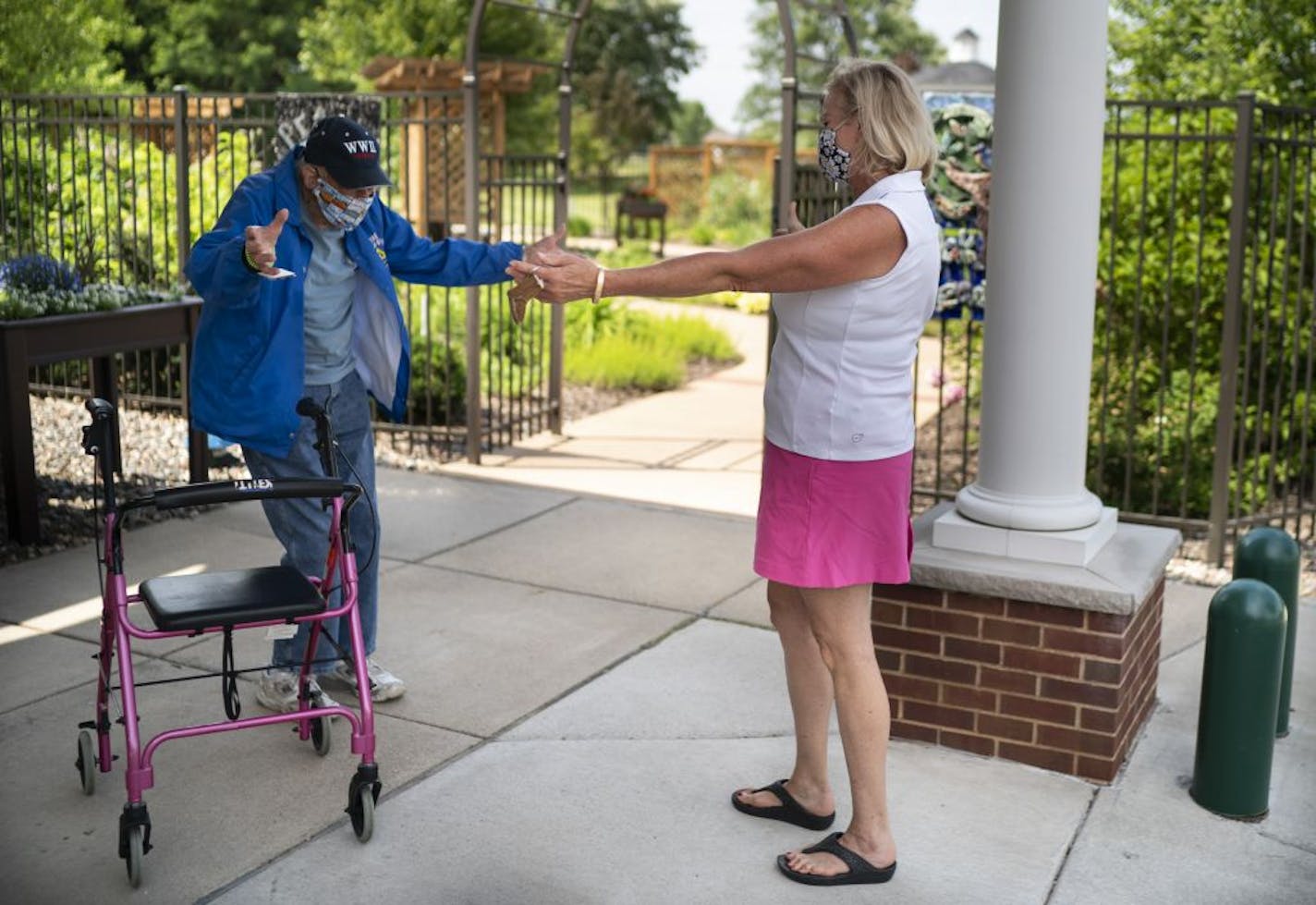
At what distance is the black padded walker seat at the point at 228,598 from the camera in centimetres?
346

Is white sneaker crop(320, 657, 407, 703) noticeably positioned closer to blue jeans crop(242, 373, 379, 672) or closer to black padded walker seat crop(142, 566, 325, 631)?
blue jeans crop(242, 373, 379, 672)

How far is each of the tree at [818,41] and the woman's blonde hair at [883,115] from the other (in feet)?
137

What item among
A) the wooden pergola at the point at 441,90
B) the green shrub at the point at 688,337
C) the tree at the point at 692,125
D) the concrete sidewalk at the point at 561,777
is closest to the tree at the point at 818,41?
the tree at the point at 692,125

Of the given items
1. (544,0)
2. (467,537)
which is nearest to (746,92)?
(544,0)

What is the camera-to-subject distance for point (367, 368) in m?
4.57

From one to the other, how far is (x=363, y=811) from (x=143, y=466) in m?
5.08

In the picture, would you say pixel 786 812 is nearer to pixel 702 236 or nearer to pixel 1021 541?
pixel 1021 541

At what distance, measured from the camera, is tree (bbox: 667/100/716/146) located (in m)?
58.8

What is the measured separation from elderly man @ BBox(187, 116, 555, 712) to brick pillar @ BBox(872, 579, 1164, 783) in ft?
5.24

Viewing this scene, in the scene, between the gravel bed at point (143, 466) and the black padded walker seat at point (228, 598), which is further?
the gravel bed at point (143, 466)

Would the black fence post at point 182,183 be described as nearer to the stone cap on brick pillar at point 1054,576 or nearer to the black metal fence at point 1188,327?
the black metal fence at point 1188,327

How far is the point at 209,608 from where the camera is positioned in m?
3.50

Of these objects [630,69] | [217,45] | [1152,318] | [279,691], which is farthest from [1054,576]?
[630,69]

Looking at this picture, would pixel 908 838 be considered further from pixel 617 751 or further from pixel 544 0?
pixel 544 0
